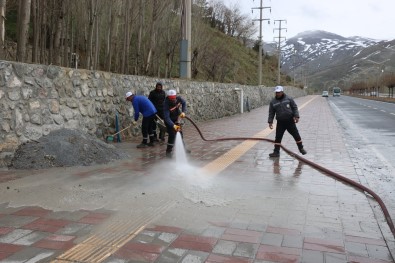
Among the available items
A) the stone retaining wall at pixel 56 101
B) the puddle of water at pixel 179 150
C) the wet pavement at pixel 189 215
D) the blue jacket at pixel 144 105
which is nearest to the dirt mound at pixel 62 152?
the stone retaining wall at pixel 56 101

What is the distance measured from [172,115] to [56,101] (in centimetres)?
254

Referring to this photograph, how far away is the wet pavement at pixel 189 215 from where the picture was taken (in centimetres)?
430

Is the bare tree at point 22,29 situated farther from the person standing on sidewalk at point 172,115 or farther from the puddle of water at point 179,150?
the puddle of water at point 179,150

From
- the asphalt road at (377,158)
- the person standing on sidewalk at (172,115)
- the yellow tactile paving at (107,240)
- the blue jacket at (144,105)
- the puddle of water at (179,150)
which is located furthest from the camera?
the blue jacket at (144,105)

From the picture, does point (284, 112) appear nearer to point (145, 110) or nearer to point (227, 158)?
point (227, 158)

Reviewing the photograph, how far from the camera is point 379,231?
501 cm

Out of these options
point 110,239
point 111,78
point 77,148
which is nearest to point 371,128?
point 111,78

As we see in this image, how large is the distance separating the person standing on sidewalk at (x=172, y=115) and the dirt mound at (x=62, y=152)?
4.02ft

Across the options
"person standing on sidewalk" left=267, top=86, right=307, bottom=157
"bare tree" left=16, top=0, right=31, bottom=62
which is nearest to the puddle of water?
"person standing on sidewalk" left=267, top=86, right=307, bottom=157

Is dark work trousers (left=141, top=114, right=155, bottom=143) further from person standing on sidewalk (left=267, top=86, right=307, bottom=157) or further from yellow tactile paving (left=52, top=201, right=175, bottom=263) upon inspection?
yellow tactile paving (left=52, top=201, right=175, bottom=263)

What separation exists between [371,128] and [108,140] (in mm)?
11484

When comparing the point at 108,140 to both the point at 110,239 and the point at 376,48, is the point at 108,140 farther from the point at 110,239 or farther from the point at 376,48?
the point at 376,48

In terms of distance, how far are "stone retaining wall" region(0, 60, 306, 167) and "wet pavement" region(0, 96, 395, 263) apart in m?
1.07

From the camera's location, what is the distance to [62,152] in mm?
8492
